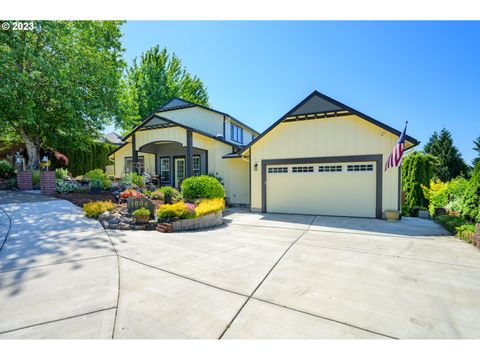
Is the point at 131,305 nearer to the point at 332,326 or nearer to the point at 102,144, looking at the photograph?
the point at 332,326

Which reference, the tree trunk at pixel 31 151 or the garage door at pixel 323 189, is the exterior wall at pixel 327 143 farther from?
the tree trunk at pixel 31 151

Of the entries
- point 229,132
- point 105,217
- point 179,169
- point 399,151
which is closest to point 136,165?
point 179,169

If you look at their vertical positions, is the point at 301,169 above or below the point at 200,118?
below

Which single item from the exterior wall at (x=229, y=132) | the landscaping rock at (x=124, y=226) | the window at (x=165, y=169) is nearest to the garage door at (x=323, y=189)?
the exterior wall at (x=229, y=132)

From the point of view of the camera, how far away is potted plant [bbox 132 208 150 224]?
676cm

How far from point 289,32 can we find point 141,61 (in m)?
25.1

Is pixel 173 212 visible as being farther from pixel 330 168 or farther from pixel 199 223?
pixel 330 168

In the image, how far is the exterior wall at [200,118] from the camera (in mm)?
15148

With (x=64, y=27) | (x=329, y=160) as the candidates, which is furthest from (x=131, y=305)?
(x=64, y=27)

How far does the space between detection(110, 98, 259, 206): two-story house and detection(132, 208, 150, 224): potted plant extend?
594cm

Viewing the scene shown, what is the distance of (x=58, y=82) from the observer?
11.4 metres

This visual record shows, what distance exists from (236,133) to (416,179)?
38.4ft

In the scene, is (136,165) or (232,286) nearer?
(232,286)

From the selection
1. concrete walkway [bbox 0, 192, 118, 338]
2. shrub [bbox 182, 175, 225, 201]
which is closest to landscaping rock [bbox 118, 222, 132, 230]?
concrete walkway [bbox 0, 192, 118, 338]
